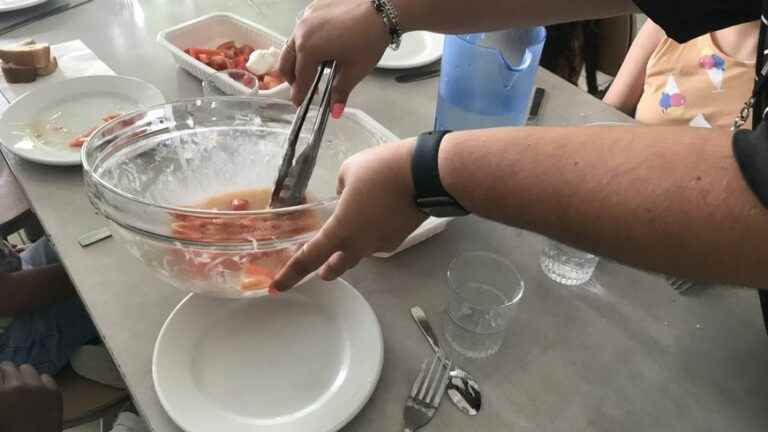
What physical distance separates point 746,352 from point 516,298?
30 centimetres

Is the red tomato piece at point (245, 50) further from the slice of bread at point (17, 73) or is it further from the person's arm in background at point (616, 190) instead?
the person's arm in background at point (616, 190)

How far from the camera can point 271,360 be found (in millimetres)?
662

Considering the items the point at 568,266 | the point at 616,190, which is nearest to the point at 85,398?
the point at 568,266

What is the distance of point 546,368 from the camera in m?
0.69

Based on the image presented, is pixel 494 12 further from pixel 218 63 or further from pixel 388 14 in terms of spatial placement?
pixel 218 63

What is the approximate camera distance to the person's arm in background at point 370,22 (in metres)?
0.77

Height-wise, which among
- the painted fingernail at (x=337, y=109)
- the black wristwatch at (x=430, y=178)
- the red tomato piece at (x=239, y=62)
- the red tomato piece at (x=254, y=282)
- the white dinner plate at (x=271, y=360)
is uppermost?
the black wristwatch at (x=430, y=178)

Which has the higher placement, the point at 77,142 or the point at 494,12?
the point at 494,12

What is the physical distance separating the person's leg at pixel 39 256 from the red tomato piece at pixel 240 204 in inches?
22.7

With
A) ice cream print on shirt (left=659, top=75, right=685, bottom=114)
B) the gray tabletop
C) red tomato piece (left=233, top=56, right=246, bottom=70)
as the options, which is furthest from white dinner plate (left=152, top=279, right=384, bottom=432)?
ice cream print on shirt (left=659, top=75, right=685, bottom=114)

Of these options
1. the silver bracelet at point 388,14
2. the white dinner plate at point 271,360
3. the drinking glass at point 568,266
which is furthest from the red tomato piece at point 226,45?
the drinking glass at point 568,266

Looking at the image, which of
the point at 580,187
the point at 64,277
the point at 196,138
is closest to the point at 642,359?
the point at 580,187

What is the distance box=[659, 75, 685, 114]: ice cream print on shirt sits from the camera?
124 cm

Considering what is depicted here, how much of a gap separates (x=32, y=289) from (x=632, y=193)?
968mm
